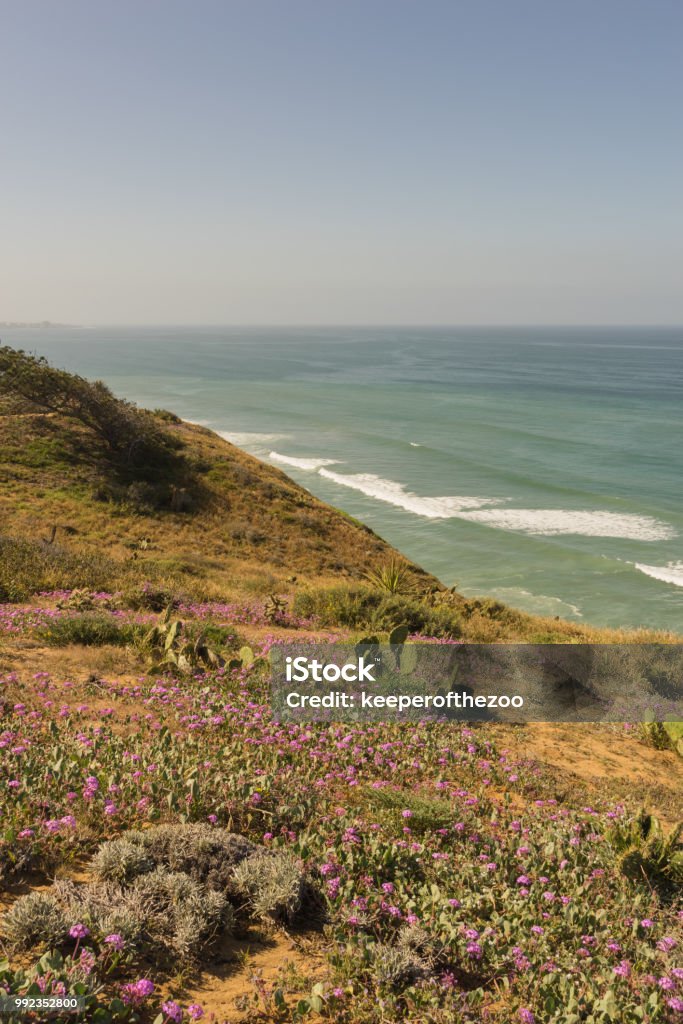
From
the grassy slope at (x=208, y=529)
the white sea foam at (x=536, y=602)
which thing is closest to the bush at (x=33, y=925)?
the grassy slope at (x=208, y=529)

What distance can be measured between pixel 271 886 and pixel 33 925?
1.44 m

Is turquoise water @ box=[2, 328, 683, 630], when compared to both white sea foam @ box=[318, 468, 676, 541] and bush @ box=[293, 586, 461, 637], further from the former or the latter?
bush @ box=[293, 586, 461, 637]

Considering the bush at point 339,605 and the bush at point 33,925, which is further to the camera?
the bush at point 339,605

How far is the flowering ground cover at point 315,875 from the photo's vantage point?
372 cm

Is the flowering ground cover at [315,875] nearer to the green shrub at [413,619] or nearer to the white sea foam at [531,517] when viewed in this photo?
the green shrub at [413,619]

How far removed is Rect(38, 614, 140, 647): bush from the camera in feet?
33.2

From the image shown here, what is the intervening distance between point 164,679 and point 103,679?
2.50 ft

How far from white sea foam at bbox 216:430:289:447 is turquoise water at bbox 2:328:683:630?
0.69ft

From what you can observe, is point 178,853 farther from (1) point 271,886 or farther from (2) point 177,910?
(1) point 271,886

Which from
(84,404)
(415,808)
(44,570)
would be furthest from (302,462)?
(415,808)

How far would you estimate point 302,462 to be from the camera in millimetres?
57156

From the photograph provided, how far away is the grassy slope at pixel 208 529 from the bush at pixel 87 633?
184 inches

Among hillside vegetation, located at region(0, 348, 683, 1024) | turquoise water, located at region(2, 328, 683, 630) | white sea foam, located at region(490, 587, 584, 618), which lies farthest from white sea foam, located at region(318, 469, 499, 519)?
hillside vegetation, located at region(0, 348, 683, 1024)

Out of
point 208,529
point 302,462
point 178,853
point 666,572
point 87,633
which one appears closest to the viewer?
point 178,853
